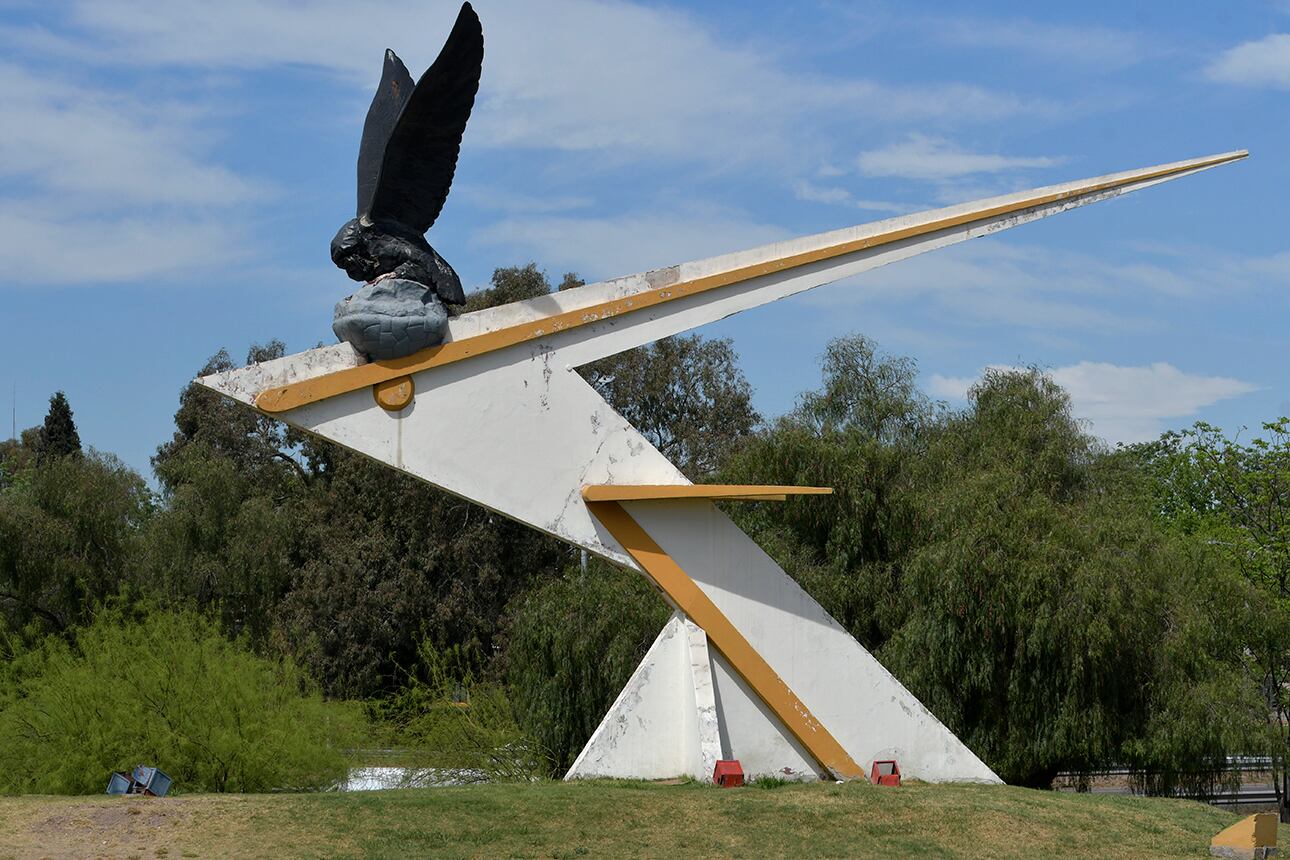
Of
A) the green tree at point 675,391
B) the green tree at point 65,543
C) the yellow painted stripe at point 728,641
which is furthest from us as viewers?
the green tree at point 675,391

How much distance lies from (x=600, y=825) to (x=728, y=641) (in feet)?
7.99

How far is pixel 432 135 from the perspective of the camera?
12.1 metres

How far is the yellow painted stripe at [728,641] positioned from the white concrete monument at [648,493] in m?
0.01

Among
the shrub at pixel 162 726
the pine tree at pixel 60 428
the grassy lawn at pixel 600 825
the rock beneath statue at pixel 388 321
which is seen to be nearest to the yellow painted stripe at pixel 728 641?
the grassy lawn at pixel 600 825

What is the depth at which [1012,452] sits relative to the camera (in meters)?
21.2

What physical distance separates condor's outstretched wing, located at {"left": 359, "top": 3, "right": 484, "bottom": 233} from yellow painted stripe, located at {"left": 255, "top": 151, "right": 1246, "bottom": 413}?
1261 mm

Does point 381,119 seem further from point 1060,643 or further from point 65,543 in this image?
point 65,543

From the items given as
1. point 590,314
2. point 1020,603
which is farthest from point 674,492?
point 1020,603

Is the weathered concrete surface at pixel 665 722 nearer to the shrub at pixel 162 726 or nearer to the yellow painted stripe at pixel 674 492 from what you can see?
the yellow painted stripe at pixel 674 492

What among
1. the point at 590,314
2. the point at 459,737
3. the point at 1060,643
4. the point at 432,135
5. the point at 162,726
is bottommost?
the point at 459,737

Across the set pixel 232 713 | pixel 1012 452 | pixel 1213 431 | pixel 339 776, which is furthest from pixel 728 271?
pixel 1213 431

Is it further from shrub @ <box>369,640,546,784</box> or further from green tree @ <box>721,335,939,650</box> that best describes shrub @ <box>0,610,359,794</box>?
green tree @ <box>721,335,939,650</box>

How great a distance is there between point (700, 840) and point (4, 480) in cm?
4725

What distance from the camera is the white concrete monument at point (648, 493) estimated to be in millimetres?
11789
